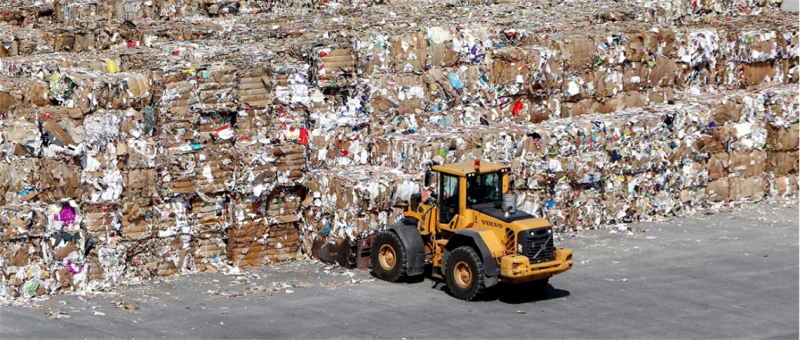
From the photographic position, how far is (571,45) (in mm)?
18172

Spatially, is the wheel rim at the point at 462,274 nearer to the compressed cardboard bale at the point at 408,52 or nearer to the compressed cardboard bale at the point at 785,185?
the compressed cardboard bale at the point at 408,52

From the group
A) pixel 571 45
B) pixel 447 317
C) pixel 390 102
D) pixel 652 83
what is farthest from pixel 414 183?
pixel 652 83

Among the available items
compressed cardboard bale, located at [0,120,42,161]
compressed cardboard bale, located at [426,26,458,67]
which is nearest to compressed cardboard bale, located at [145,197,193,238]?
compressed cardboard bale, located at [0,120,42,161]

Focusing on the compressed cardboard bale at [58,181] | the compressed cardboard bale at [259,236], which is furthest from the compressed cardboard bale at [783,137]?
the compressed cardboard bale at [58,181]

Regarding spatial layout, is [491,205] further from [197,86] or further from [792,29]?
[792,29]

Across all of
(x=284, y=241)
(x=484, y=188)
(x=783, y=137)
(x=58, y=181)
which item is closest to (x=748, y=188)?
(x=783, y=137)

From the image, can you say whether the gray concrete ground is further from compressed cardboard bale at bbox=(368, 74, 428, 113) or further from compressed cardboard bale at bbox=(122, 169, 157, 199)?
compressed cardboard bale at bbox=(368, 74, 428, 113)

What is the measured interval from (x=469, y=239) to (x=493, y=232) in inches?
11.5

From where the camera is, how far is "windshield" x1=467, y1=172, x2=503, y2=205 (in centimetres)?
1417

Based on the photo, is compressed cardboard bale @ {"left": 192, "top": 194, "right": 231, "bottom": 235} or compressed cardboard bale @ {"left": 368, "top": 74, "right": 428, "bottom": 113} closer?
compressed cardboard bale @ {"left": 192, "top": 194, "right": 231, "bottom": 235}

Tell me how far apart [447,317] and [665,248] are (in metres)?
4.66

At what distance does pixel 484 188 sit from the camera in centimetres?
1427

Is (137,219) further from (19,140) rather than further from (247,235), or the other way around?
(19,140)

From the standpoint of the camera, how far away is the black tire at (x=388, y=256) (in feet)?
47.8
